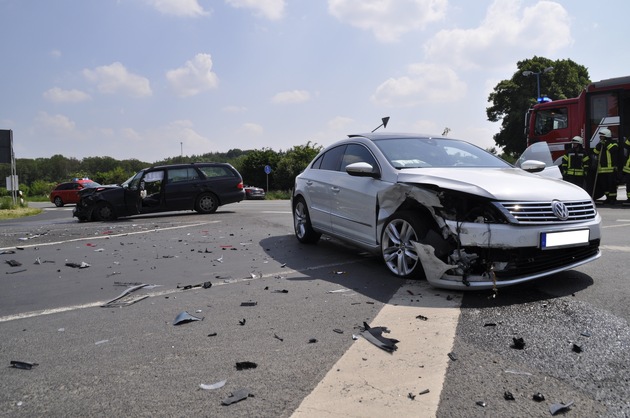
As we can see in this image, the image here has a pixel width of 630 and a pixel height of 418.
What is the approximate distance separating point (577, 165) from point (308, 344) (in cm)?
1394

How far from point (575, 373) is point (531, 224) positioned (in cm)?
173

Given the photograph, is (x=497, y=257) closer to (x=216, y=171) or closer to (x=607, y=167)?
(x=607, y=167)

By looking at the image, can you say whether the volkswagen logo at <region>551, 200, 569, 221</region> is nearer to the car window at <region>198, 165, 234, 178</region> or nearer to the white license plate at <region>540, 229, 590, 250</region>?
the white license plate at <region>540, 229, 590, 250</region>

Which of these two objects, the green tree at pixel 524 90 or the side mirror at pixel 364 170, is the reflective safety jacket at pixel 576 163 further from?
the green tree at pixel 524 90

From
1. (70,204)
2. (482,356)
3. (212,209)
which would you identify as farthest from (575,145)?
(70,204)

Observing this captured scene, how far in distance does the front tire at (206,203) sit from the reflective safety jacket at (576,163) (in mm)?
10563

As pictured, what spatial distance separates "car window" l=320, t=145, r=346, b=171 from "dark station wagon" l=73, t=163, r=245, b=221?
8.44m

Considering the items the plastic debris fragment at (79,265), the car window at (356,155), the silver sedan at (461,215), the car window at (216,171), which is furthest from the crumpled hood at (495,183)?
the car window at (216,171)

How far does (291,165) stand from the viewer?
7069cm

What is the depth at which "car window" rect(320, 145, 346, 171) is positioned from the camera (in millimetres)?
6809

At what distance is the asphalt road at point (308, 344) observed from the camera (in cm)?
247

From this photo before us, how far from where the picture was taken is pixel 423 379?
2.69m

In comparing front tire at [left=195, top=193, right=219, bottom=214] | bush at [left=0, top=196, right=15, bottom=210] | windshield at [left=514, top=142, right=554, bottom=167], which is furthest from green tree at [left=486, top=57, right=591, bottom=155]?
bush at [left=0, top=196, right=15, bottom=210]

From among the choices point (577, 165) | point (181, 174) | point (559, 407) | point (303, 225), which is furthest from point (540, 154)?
point (559, 407)
